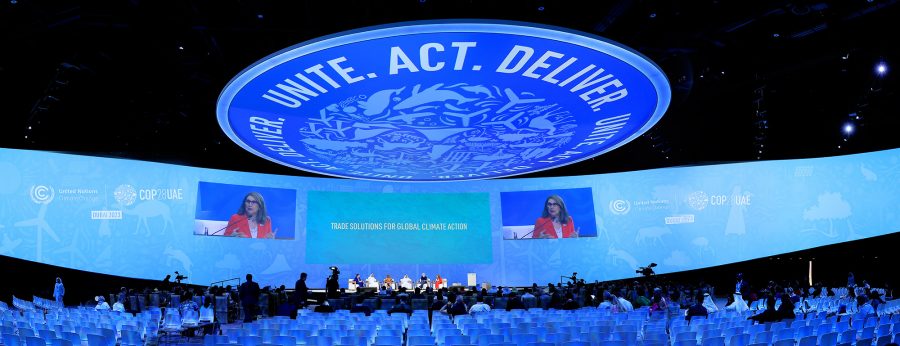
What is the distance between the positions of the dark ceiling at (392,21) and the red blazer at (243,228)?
3.05 metres

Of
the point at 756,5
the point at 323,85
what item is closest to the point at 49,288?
the point at 323,85

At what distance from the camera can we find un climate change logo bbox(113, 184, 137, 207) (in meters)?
21.4

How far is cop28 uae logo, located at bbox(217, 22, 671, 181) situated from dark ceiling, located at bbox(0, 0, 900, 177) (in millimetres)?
2817

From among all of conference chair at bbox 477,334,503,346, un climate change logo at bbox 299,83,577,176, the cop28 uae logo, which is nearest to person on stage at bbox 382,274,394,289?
un climate change logo at bbox 299,83,577,176

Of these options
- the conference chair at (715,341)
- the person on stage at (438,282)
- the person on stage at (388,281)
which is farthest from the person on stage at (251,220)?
the conference chair at (715,341)

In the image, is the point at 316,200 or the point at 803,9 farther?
the point at 316,200

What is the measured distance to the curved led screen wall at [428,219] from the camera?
2072 centimetres

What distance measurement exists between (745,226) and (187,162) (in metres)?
21.3

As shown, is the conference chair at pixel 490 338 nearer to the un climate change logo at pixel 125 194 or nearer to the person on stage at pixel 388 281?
the person on stage at pixel 388 281

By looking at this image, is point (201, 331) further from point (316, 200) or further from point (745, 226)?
point (745, 226)

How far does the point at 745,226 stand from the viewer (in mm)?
23922

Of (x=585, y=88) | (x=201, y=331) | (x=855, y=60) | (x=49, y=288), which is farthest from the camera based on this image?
(x=49, y=288)

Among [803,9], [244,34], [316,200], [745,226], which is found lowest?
[745,226]

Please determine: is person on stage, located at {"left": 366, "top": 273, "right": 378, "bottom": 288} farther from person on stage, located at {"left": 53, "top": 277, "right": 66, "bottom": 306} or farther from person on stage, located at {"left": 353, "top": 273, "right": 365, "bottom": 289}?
person on stage, located at {"left": 53, "top": 277, "right": 66, "bottom": 306}
